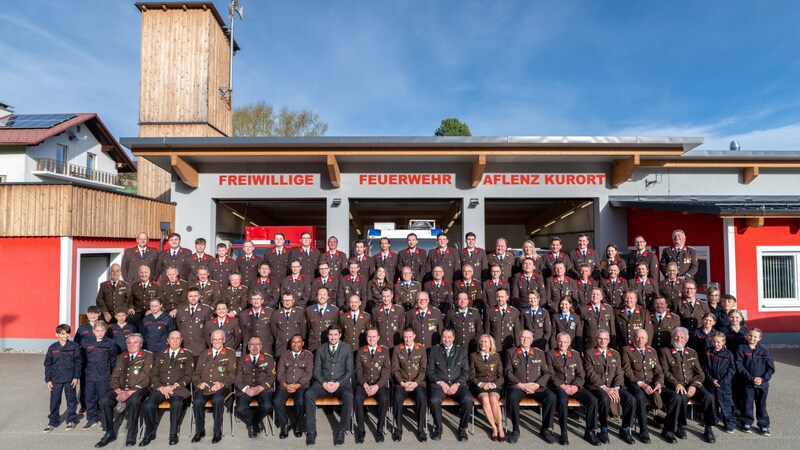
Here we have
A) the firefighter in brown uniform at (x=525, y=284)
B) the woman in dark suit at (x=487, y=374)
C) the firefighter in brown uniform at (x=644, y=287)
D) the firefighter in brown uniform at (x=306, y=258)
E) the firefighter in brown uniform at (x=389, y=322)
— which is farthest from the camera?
the firefighter in brown uniform at (x=306, y=258)

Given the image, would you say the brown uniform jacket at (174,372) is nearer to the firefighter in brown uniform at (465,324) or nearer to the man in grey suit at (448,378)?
the man in grey suit at (448,378)

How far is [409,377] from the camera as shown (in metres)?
5.80

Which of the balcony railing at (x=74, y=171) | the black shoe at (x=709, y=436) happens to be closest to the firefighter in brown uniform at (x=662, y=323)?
the black shoe at (x=709, y=436)

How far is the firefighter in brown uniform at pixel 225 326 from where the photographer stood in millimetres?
6254

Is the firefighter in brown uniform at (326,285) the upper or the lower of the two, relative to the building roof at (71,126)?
lower

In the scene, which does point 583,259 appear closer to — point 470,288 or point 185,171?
point 470,288

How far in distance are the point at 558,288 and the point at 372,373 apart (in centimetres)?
330

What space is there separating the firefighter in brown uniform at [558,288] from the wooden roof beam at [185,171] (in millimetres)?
10024

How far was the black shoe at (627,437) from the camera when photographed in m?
5.20

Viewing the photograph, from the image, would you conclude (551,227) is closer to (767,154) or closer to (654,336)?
(767,154)

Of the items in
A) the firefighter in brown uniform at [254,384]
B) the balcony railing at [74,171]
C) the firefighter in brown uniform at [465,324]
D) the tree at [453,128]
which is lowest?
the firefighter in brown uniform at [254,384]

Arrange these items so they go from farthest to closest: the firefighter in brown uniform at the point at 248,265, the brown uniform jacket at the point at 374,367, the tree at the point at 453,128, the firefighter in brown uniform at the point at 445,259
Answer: the tree at the point at 453,128, the firefighter in brown uniform at the point at 248,265, the firefighter in brown uniform at the point at 445,259, the brown uniform jacket at the point at 374,367

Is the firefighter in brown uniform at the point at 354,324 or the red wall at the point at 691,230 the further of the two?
the red wall at the point at 691,230

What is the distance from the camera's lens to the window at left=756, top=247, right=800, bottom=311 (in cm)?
999
